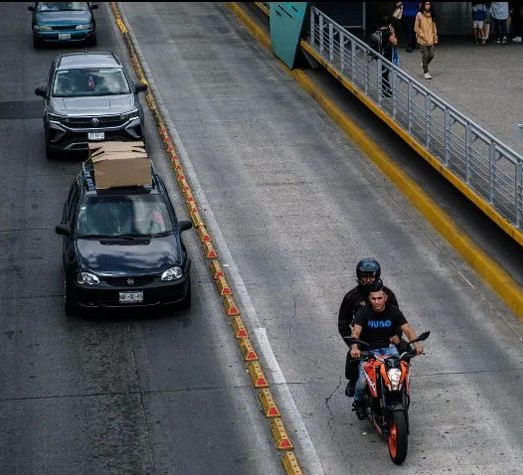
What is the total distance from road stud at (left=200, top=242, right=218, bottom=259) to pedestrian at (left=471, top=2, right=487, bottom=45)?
1335 cm

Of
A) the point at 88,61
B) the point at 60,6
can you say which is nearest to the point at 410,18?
the point at 88,61

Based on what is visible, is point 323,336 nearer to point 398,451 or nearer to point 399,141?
point 398,451

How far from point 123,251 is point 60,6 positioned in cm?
2197

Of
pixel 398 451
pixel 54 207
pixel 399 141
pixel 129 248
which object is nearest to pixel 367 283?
pixel 398 451

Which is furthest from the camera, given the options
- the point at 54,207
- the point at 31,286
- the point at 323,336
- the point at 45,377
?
the point at 54,207

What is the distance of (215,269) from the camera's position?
20922 millimetres

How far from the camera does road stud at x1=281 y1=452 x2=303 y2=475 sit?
14.4m

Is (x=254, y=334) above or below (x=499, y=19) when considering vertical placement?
below

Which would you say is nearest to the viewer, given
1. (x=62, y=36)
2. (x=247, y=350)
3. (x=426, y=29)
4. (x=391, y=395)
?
(x=391, y=395)

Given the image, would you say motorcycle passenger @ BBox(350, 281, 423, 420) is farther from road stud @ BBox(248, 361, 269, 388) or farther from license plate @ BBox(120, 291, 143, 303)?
license plate @ BBox(120, 291, 143, 303)

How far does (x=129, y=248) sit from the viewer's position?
63.1ft

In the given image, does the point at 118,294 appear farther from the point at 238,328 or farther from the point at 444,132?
the point at 444,132

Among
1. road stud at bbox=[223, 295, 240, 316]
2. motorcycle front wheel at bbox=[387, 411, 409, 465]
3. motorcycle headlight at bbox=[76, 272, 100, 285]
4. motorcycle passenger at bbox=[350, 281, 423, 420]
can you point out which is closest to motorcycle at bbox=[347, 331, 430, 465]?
motorcycle front wheel at bbox=[387, 411, 409, 465]

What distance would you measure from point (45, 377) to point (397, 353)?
4.53m
